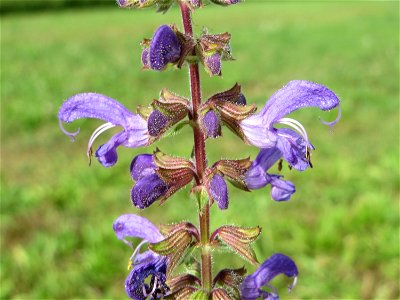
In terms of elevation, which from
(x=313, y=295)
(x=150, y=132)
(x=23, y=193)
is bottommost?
(x=313, y=295)

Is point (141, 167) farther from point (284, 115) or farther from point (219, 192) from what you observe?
point (284, 115)

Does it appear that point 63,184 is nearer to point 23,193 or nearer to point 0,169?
point 23,193

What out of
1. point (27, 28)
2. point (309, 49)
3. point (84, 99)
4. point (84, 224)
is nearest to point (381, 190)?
point (84, 224)

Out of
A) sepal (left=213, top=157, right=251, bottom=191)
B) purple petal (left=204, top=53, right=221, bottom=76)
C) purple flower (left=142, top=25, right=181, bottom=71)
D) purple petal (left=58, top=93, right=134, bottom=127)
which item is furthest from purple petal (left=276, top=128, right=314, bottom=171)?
purple petal (left=58, top=93, right=134, bottom=127)

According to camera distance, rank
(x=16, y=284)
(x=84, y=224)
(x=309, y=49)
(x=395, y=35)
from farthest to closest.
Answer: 1. (x=395, y=35)
2. (x=309, y=49)
3. (x=84, y=224)
4. (x=16, y=284)

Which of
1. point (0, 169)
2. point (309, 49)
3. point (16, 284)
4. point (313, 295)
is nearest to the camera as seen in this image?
point (313, 295)

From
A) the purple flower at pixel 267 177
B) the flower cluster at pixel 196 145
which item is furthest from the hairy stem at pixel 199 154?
the purple flower at pixel 267 177

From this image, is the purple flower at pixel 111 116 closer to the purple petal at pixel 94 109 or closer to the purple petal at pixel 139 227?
the purple petal at pixel 94 109
